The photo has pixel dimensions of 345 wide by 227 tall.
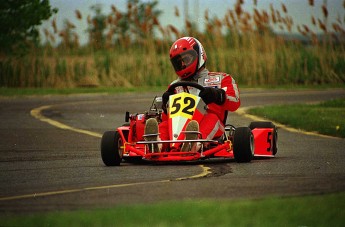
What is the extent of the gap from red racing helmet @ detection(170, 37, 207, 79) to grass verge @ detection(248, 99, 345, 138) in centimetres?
383

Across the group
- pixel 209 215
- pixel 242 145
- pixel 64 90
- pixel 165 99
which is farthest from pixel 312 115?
pixel 209 215

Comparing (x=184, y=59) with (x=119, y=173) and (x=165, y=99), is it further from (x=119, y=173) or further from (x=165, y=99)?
(x=119, y=173)

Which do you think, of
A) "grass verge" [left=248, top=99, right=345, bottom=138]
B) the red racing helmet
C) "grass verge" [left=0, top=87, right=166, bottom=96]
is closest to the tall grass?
"grass verge" [left=0, top=87, right=166, bottom=96]

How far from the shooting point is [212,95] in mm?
12758

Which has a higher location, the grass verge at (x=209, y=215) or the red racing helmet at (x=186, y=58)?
the red racing helmet at (x=186, y=58)

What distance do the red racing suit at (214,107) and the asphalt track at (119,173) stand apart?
383 mm

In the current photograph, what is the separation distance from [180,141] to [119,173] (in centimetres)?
95

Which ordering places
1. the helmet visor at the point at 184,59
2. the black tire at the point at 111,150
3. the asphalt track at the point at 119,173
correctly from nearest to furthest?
1. the asphalt track at the point at 119,173
2. the black tire at the point at 111,150
3. the helmet visor at the point at 184,59

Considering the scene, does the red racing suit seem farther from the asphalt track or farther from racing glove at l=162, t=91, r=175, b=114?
the asphalt track

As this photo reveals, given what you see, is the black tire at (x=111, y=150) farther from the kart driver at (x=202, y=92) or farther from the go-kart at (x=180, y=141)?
the kart driver at (x=202, y=92)

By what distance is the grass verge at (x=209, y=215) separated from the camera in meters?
7.30

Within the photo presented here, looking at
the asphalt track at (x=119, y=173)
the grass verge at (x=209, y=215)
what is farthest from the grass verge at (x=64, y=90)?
the grass verge at (x=209, y=215)

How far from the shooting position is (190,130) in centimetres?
1230

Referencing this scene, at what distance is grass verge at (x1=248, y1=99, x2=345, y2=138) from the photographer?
17328 millimetres
